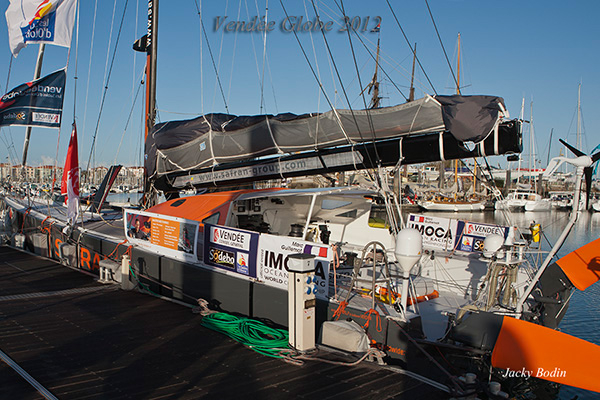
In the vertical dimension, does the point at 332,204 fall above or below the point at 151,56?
below

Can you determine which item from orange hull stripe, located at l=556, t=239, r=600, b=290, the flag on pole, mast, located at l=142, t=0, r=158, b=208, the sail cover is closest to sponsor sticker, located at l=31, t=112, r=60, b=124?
the flag on pole

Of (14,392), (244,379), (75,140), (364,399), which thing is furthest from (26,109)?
(364,399)

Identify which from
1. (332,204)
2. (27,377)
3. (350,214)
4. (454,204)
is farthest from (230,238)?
(454,204)

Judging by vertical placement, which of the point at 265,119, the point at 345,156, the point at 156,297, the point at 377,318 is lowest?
the point at 156,297

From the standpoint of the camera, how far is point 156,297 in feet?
31.3

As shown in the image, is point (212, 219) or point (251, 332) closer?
point (251, 332)

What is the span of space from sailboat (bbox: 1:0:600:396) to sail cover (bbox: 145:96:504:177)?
23mm

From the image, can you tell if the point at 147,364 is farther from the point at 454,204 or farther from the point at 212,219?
the point at 454,204

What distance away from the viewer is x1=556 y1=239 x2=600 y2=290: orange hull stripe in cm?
703

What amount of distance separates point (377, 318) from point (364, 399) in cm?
141

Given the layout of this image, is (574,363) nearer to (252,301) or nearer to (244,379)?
(244,379)

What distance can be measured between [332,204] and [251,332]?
185 inches

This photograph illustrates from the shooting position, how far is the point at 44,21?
12.2 m

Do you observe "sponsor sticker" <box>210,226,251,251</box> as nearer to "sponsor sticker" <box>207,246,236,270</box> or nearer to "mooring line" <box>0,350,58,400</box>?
"sponsor sticker" <box>207,246,236,270</box>
